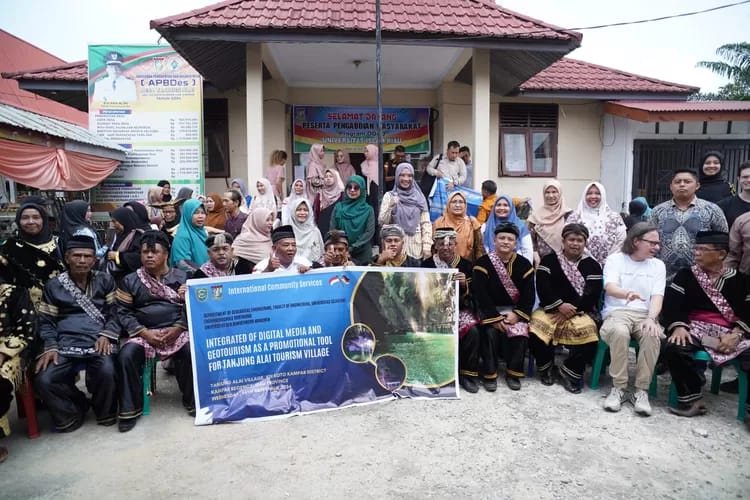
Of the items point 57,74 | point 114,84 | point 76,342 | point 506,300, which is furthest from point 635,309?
point 57,74

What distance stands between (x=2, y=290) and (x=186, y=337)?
3.93 ft

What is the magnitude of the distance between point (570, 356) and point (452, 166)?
408 cm

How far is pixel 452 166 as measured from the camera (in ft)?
24.2

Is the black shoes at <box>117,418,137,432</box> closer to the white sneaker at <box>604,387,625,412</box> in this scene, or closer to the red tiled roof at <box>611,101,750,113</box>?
the white sneaker at <box>604,387,625,412</box>

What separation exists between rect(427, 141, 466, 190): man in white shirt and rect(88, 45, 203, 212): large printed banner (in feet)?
12.5

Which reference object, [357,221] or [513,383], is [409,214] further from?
[513,383]

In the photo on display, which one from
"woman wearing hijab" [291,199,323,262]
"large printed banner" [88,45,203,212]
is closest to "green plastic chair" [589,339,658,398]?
"woman wearing hijab" [291,199,323,262]

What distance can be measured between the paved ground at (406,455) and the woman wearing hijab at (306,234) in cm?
178

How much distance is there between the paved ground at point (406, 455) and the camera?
2594 millimetres

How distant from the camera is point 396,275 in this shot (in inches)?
148

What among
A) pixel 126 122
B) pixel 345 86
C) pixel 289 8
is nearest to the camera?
pixel 289 8

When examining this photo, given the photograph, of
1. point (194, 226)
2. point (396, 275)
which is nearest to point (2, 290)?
point (194, 226)

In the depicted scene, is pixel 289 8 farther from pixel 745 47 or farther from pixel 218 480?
pixel 745 47

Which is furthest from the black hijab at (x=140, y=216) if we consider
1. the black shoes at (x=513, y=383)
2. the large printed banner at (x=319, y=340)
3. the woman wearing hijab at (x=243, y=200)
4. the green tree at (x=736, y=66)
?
→ the green tree at (x=736, y=66)
